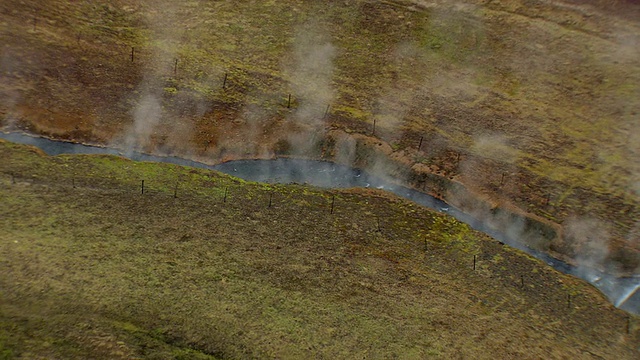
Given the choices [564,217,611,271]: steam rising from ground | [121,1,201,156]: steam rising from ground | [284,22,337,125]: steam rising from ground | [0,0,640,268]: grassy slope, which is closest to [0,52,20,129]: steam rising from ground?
A: [0,0,640,268]: grassy slope

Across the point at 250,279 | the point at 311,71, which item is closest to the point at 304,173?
the point at 311,71

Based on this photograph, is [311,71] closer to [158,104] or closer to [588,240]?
[158,104]

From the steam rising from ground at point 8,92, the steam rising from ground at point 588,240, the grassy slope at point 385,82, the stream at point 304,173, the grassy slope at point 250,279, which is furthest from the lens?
the grassy slope at point 385,82

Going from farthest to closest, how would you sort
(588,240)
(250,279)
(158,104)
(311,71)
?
(311,71) → (158,104) → (588,240) → (250,279)

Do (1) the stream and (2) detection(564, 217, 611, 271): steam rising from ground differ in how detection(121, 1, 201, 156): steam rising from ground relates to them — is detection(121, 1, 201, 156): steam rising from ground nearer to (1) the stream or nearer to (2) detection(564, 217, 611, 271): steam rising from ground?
(1) the stream

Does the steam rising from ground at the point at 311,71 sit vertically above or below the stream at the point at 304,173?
above

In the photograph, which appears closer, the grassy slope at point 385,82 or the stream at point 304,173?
the stream at point 304,173

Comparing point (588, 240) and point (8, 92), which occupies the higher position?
point (8, 92)

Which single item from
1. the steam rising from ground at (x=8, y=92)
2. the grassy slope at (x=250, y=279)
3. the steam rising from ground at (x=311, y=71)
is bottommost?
the grassy slope at (x=250, y=279)

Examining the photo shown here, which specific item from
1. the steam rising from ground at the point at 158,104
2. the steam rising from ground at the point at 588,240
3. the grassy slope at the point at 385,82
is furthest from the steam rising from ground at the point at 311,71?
the steam rising from ground at the point at 588,240

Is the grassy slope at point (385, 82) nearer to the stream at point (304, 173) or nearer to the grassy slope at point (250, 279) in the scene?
the stream at point (304, 173)
